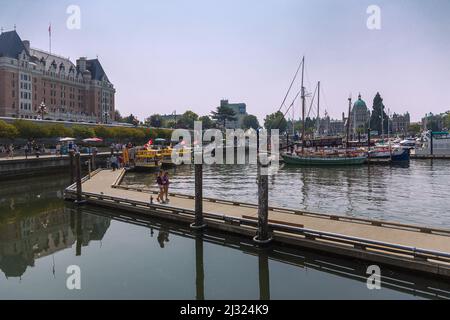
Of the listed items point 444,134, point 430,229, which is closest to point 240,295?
point 430,229

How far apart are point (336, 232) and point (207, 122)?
164m

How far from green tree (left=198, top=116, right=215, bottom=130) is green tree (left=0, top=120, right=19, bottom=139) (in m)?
118

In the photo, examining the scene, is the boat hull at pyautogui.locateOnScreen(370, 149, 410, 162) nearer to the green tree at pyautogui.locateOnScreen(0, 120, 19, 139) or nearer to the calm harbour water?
the calm harbour water

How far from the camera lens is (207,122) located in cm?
17838

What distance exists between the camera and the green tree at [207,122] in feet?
572

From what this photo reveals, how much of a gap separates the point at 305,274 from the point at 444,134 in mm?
89988

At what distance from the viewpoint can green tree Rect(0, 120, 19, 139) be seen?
55.6 metres

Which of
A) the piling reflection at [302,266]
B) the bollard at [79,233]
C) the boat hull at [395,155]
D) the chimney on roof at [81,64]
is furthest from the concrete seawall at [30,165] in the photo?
the chimney on roof at [81,64]

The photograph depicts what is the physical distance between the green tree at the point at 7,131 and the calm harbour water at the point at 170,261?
31.9 metres

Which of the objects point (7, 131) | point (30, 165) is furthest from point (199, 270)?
point (7, 131)

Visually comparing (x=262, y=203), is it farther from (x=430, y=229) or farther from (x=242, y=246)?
(x=430, y=229)

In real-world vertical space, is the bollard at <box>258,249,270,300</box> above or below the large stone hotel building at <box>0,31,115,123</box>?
below

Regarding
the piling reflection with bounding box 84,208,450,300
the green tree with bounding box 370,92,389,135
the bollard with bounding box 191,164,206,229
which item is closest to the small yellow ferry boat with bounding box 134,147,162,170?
the piling reflection with bounding box 84,208,450,300

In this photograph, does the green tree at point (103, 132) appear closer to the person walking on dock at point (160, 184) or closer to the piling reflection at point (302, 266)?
the person walking on dock at point (160, 184)
